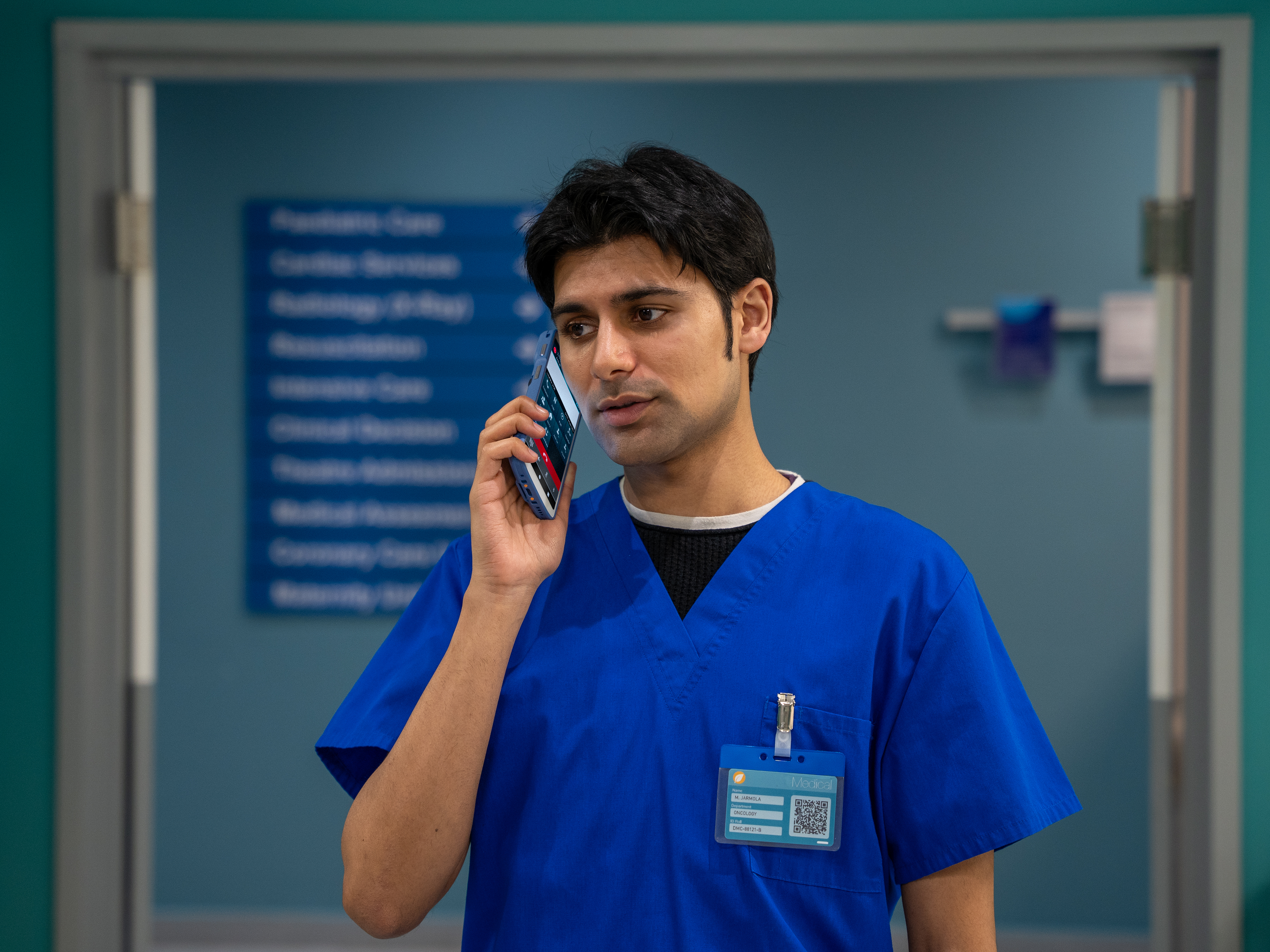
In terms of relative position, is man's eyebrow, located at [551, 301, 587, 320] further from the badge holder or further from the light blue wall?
the light blue wall

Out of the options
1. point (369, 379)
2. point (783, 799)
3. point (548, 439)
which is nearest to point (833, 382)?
point (369, 379)

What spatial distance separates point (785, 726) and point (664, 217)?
1.56 feet

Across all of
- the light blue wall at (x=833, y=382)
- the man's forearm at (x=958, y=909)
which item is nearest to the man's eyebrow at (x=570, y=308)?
the man's forearm at (x=958, y=909)

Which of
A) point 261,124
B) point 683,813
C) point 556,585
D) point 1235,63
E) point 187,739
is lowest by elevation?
Result: point 187,739

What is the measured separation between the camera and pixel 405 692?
913mm

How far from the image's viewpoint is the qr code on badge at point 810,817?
82 cm

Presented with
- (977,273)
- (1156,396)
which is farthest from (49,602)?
(977,273)

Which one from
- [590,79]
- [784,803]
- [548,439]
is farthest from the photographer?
[590,79]

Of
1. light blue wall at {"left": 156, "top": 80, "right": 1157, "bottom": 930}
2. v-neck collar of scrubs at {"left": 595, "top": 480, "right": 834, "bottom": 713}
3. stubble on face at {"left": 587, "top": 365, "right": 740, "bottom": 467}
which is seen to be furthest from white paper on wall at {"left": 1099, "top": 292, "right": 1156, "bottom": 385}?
stubble on face at {"left": 587, "top": 365, "right": 740, "bottom": 467}

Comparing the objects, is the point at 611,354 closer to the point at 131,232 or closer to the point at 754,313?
the point at 754,313

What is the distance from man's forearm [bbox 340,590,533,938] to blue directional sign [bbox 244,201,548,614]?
5.34ft

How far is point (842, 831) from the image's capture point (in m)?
0.83

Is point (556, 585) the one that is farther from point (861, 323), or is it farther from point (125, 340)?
point (861, 323)

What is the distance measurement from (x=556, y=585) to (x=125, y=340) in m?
1.03
